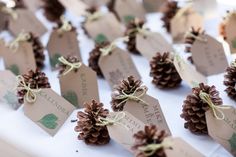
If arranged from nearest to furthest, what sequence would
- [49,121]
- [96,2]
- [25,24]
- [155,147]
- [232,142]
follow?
1. [155,147]
2. [232,142]
3. [49,121]
4. [25,24]
5. [96,2]

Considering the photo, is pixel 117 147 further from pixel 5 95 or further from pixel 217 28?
pixel 217 28

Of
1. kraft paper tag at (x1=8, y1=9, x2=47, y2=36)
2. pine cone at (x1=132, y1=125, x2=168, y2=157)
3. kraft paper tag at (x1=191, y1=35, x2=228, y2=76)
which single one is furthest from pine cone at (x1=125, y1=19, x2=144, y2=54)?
pine cone at (x1=132, y1=125, x2=168, y2=157)

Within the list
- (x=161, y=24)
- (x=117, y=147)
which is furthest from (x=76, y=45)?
(x=117, y=147)

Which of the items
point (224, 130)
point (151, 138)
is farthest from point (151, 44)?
point (151, 138)

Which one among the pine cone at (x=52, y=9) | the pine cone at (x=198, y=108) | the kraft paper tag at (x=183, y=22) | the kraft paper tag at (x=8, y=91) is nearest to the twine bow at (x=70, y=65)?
the kraft paper tag at (x=8, y=91)

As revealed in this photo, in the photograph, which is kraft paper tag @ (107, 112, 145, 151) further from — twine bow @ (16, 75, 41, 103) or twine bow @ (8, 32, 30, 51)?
twine bow @ (8, 32, 30, 51)

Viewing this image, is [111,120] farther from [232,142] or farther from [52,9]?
[52,9]
